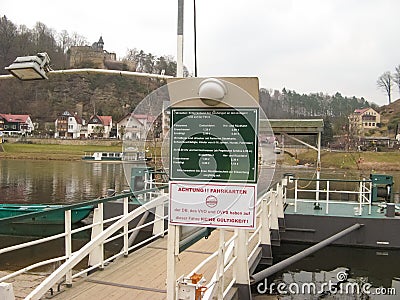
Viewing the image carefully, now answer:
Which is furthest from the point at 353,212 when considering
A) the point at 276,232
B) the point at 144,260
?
the point at 144,260

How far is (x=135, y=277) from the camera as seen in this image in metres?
5.40

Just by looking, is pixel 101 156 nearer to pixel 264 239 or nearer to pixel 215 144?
pixel 264 239

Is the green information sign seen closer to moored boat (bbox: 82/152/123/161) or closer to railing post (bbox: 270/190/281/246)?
railing post (bbox: 270/190/281/246)

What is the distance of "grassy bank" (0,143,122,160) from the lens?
192 ft

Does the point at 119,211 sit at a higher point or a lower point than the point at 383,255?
higher

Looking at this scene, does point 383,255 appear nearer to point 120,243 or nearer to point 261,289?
point 261,289

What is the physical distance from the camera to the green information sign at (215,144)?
326 cm

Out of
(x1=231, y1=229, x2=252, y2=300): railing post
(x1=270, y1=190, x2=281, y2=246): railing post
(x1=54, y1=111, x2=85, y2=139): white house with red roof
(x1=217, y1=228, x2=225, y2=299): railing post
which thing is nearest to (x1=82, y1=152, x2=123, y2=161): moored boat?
(x1=54, y1=111, x2=85, y2=139): white house with red roof

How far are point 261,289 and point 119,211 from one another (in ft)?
17.0

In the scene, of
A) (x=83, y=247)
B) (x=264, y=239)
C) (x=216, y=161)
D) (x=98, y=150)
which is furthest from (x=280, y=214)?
(x=98, y=150)

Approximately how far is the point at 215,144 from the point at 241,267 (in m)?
2.33

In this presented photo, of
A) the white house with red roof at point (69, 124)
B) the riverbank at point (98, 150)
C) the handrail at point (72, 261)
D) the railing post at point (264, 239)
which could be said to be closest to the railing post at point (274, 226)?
the railing post at point (264, 239)

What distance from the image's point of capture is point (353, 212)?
11.3 meters

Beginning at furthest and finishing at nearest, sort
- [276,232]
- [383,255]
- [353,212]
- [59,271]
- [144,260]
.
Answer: [353,212] < [383,255] < [276,232] < [144,260] < [59,271]
